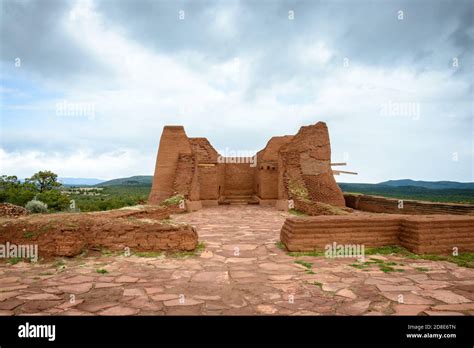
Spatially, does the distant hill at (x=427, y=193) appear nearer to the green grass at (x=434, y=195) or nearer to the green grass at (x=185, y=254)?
the green grass at (x=434, y=195)

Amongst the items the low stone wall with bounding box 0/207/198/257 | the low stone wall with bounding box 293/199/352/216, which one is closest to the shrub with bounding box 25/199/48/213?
the low stone wall with bounding box 0/207/198/257

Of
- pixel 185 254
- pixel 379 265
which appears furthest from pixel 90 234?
pixel 379 265

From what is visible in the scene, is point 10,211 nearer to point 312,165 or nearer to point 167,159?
point 167,159

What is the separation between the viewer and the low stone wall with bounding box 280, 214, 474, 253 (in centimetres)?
596

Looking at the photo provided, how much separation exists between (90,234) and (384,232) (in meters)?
5.98

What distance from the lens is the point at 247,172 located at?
71.0 feet

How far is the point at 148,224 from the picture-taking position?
240 inches

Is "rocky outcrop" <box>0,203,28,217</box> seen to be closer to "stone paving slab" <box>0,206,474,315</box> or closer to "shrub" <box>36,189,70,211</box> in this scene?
"stone paving slab" <box>0,206,474,315</box>

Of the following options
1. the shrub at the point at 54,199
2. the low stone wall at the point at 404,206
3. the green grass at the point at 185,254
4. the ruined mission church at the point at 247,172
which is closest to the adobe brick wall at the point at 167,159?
the ruined mission church at the point at 247,172

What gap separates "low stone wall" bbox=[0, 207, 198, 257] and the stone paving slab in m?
0.35

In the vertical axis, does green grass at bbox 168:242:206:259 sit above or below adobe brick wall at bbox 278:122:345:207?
below
